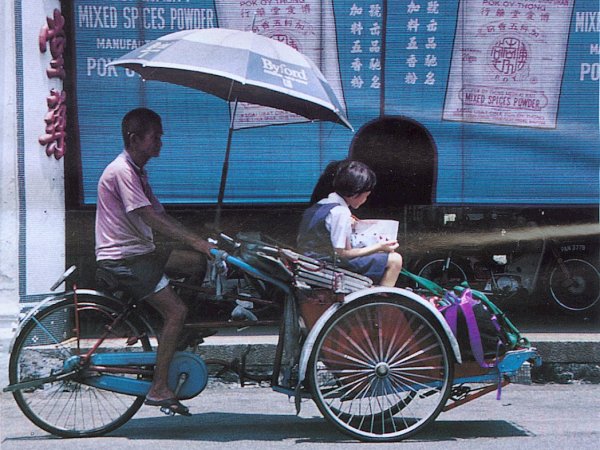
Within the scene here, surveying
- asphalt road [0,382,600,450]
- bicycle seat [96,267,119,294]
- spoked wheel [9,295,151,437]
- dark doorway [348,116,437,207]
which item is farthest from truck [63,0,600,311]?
spoked wheel [9,295,151,437]

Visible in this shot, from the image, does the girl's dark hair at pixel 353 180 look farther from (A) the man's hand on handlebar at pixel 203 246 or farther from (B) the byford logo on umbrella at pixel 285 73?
(A) the man's hand on handlebar at pixel 203 246

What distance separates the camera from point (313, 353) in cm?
465

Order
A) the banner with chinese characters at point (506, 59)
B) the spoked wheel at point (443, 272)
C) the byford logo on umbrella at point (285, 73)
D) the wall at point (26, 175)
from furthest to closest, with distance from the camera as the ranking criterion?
1. the spoked wheel at point (443, 272)
2. the banner with chinese characters at point (506, 59)
3. the wall at point (26, 175)
4. the byford logo on umbrella at point (285, 73)

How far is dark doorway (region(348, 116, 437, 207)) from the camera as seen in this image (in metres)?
7.15

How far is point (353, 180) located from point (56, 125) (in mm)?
2852

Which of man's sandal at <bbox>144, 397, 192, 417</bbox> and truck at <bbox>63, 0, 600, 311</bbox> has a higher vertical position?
truck at <bbox>63, 0, 600, 311</bbox>

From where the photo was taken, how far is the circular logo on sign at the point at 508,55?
712cm

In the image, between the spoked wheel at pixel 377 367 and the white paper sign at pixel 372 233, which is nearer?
the spoked wheel at pixel 377 367

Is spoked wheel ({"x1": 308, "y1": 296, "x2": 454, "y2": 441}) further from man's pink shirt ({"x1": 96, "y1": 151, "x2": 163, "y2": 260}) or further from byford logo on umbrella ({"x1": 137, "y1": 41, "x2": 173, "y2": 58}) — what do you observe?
byford logo on umbrella ({"x1": 137, "y1": 41, "x2": 173, "y2": 58})

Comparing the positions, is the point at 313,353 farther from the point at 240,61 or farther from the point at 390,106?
the point at 390,106

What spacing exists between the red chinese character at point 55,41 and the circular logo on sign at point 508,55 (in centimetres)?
326

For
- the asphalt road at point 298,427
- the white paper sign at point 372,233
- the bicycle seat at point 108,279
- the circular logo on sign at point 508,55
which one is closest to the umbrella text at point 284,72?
the white paper sign at point 372,233

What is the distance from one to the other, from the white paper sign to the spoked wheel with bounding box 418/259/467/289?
2.92 metres

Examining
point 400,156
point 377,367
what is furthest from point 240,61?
point 400,156
